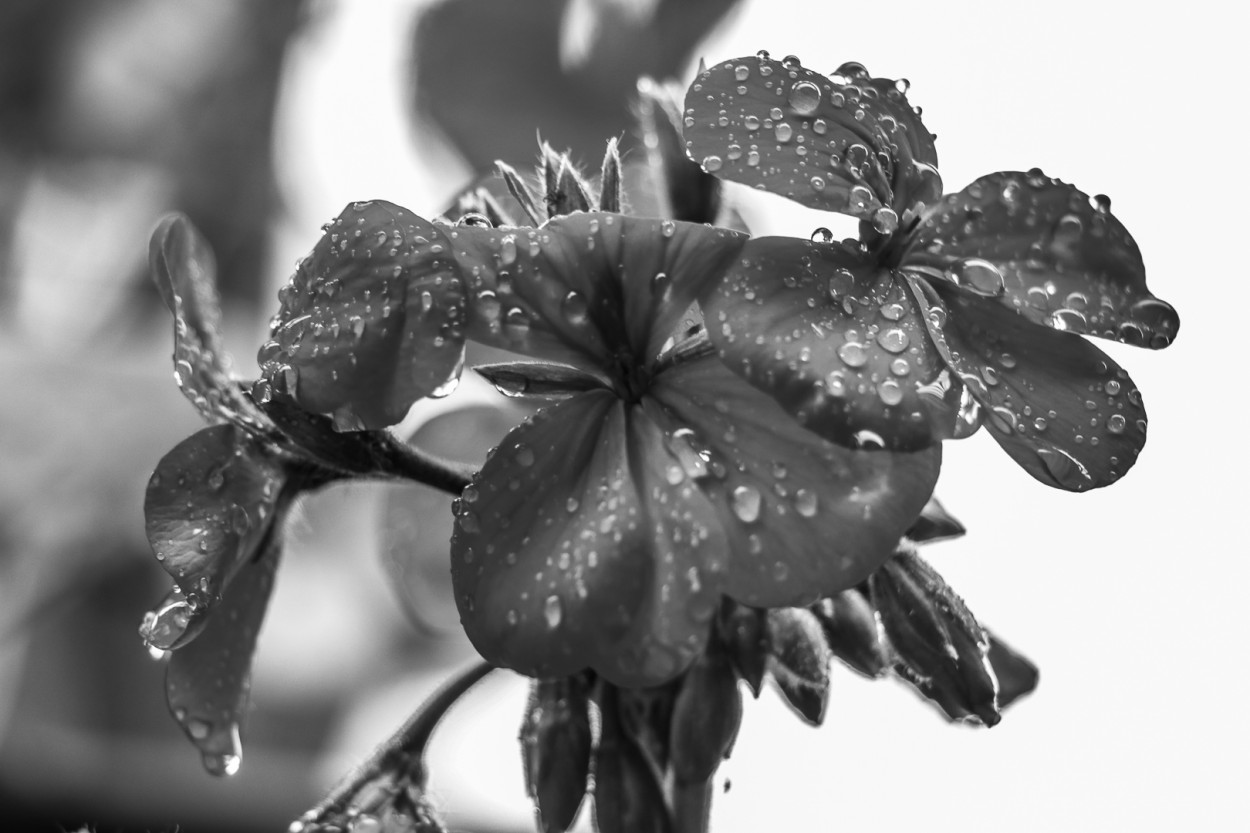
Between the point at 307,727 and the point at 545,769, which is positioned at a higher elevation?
the point at 545,769

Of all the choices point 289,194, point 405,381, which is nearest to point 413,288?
point 405,381

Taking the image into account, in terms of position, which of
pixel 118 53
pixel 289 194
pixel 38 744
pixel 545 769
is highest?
pixel 118 53

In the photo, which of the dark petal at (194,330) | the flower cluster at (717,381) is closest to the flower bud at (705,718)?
the flower cluster at (717,381)

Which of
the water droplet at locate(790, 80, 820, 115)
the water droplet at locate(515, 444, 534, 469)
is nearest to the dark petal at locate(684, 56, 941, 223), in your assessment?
the water droplet at locate(790, 80, 820, 115)

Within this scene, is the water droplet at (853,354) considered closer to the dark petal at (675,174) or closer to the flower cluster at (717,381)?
the flower cluster at (717,381)

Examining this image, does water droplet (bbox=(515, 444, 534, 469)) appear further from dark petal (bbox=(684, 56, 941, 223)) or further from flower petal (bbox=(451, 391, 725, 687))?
dark petal (bbox=(684, 56, 941, 223))

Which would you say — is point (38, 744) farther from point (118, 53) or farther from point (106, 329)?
point (118, 53)
